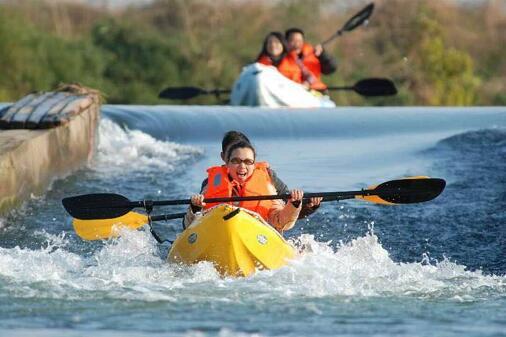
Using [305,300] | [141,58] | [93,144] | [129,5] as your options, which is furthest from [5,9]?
[305,300]

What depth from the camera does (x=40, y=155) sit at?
427 inches

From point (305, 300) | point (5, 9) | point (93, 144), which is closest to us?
point (305, 300)

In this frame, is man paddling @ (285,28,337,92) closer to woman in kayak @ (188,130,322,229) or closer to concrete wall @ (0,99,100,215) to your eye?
concrete wall @ (0,99,100,215)

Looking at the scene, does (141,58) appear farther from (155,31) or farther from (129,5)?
(129,5)

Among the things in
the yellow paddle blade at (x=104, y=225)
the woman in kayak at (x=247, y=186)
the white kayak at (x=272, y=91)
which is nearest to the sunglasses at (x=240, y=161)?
the woman in kayak at (x=247, y=186)

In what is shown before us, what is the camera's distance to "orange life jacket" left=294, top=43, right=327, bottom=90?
17.3 m

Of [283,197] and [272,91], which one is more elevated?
[272,91]

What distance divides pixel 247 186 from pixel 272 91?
357 inches

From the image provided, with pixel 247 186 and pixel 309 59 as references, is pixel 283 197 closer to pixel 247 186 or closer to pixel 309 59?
pixel 247 186

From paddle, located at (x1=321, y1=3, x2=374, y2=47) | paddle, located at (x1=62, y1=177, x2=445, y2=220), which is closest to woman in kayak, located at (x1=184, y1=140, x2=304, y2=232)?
paddle, located at (x1=62, y1=177, x2=445, y2=220)

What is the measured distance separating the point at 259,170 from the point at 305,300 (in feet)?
4.47

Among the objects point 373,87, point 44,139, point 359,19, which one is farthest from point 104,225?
point 359,19

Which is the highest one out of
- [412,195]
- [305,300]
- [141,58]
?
[141,58]

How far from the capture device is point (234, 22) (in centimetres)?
2222
